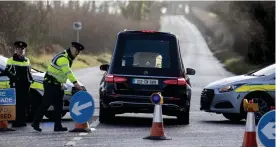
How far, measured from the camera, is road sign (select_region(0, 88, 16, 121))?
15.4m

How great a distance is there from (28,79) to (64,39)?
63.9 metres

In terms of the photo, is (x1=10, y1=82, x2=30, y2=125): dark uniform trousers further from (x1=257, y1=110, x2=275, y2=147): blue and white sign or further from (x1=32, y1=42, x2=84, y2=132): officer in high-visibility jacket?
(x1=257, y1=110, x2=275, y2=147): blue and white sign

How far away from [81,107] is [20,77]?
1.50 m

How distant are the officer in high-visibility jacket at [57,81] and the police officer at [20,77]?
928 millimetres

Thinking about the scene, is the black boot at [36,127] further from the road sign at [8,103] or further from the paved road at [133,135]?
the road sign at [8,103]

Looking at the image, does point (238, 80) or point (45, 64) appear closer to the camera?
point (238, 80)

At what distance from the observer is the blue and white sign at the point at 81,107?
14.8 m

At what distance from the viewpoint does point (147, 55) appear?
16719 mm

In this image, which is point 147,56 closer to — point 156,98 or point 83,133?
point 83,133

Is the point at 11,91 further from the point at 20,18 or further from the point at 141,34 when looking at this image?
the point at 20,18

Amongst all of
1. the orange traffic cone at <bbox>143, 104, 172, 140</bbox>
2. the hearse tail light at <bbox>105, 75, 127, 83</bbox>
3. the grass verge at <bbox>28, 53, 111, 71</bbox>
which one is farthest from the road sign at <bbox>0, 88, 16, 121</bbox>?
the grass verge at <bbox>28, 53, 111, 71</bbox>

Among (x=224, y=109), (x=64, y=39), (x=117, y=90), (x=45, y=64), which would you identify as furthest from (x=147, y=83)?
(x=64, y=39)

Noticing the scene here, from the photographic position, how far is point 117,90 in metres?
16.2

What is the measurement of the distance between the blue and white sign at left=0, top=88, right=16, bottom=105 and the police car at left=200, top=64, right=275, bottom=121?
13.3 ft
